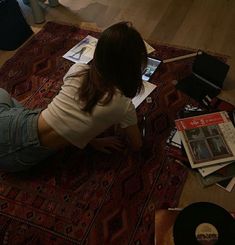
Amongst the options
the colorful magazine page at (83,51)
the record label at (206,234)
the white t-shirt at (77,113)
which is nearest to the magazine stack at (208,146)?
the record label at (206,234)

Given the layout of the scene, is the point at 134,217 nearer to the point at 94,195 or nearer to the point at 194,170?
the point at 94,195

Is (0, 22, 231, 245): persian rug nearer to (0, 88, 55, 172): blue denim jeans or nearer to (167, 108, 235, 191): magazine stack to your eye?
(167, 108, 235, 191): magazine stack

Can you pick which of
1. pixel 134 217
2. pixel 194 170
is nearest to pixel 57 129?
pixel 134 217

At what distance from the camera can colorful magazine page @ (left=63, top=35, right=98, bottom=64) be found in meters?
2.01

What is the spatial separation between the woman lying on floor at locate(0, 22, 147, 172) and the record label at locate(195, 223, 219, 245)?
48 centimetres

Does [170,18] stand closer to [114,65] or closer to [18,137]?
[114,65]

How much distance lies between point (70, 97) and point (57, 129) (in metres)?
0.14

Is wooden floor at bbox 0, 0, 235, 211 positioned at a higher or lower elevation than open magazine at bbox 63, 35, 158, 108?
higher

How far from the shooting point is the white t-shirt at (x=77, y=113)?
1150 mm

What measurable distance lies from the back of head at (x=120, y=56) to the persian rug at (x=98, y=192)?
49cm

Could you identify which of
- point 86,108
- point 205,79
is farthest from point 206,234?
point 205,79

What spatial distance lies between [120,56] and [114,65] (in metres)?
0.04

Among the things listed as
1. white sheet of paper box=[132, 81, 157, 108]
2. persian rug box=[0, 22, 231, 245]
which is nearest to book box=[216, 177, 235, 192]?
persian rug box=[0, 22, 231, 245]

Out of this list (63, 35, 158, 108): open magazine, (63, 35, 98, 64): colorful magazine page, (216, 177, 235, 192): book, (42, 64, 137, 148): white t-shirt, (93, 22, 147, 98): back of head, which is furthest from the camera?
(63, 35, 98, 64): colorful magazine page
